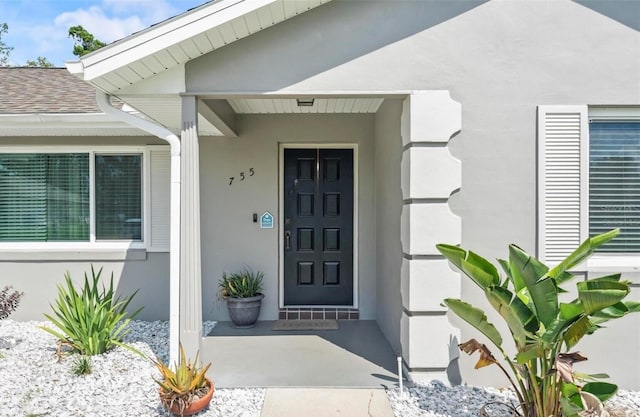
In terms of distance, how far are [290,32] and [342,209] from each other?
114 inches

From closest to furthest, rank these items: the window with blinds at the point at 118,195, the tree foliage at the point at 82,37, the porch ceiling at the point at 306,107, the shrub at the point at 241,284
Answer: the porch ceiling at the point at 306,107
the shrub at the point at 241,284
the window with blinds at the point at 118,195
the tree foliage at the point at 82,37

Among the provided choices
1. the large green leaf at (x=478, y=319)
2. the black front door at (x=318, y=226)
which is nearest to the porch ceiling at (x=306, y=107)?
the black front door at (x=318, y=226)

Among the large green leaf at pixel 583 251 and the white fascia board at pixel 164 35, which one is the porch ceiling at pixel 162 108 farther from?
the large green leaf at pixel 583 251

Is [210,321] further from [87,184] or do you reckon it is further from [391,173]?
[391,173]

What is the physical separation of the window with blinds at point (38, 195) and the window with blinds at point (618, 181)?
641 centimetres

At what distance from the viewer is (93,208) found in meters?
5.88

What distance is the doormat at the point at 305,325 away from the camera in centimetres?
536

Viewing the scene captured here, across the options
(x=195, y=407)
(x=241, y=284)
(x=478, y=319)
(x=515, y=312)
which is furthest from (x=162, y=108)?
(x=515, y=312)

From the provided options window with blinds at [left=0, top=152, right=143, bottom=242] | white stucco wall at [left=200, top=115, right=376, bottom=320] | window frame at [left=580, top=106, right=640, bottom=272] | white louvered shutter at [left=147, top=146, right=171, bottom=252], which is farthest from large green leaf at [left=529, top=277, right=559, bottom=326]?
window with blinds at [left=0, top=152, right=143, bottom=242]

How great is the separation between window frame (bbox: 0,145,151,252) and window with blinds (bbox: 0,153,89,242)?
10 centimetres

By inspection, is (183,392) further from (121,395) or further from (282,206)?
(282,206)

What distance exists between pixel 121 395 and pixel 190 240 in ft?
4.93

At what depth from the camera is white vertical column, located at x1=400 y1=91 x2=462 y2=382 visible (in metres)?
3.72

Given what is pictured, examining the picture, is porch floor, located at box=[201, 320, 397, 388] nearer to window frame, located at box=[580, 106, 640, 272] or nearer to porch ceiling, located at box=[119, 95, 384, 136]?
window frame, located at box=[580, 106, 640, 272]
